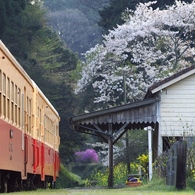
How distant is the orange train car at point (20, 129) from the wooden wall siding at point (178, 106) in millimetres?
4062

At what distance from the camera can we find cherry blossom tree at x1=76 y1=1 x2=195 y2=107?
126 ft

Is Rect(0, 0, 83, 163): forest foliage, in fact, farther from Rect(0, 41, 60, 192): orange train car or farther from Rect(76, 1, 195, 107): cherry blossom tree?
Rect(0, 41, 60, 192): orange train car

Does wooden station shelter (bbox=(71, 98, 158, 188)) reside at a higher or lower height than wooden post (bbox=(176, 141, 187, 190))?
higher

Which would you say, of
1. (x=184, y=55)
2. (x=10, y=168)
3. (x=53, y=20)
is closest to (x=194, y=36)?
(x=184, y=55)

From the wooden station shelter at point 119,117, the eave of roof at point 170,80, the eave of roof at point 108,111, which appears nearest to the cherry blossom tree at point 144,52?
the eave of roof at point 170,80

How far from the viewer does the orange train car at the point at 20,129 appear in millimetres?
14203

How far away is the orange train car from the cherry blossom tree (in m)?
14.5

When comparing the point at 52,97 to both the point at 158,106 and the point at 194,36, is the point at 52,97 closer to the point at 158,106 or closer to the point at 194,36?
the point at 194,36

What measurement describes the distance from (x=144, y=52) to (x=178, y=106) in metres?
12.9

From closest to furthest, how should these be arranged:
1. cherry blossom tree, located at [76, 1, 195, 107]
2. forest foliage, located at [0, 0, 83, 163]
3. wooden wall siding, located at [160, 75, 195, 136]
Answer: wooden wall siding, located at [160, 75, 195, 136], cherry blossom tree, located at [76, 1, 195, 107], forest foliage, located at [0, 0, 83, 163]

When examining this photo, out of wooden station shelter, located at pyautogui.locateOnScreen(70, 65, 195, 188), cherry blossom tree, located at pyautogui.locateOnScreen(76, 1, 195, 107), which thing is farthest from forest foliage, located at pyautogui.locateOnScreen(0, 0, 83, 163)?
wooden station shelter, located at pyautogui.locateOnScreen(70, 65, 195, 188)

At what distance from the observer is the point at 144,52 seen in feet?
127

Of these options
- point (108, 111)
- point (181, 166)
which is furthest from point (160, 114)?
point (181, 166)

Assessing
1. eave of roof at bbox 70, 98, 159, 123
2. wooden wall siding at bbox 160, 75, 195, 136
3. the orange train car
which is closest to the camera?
the orange train car
